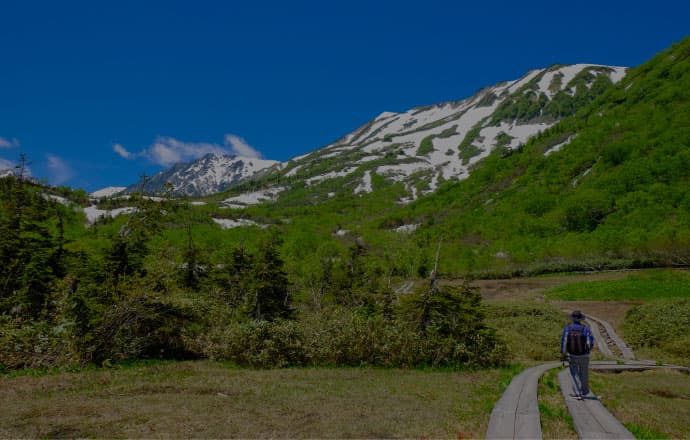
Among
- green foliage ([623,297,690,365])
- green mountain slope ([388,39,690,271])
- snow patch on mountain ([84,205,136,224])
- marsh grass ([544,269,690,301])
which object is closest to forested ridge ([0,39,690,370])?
green mountain slope ([388,39,690,271])

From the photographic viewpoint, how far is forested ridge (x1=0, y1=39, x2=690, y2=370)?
64.6 ft

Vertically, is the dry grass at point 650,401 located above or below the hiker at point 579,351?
below

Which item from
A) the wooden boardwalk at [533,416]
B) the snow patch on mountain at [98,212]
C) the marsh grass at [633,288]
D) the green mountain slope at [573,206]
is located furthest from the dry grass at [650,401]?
the snow patch on mountain at [98,212]

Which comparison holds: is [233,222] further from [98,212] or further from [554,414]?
[554,414]

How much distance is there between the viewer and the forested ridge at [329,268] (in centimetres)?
1969

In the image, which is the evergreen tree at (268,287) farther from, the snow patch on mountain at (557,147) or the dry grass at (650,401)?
the snow patch on mountain at (557,147)

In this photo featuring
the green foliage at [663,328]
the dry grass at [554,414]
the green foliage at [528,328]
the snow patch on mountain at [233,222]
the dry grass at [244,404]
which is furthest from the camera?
the snow patch on mountain at [233,222]

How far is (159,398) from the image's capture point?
11891 mm

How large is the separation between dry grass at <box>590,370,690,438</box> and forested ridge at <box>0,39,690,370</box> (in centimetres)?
573

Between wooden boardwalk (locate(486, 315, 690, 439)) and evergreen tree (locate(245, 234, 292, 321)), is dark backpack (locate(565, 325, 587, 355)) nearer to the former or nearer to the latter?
wooden boardwalk (locate(486, 315, 690, 439))

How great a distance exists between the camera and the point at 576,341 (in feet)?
37.4

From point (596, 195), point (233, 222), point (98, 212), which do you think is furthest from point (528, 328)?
point (98, 212)

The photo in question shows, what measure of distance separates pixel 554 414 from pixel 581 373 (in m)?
2.52

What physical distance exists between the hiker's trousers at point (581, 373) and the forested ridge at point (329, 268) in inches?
334
